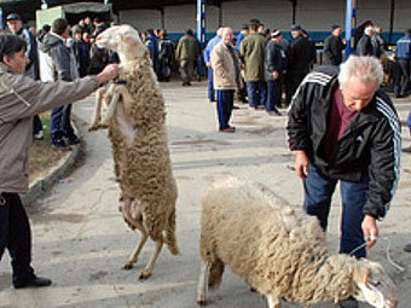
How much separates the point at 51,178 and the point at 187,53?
36.9 feet

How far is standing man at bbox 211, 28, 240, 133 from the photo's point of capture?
954 centimetres

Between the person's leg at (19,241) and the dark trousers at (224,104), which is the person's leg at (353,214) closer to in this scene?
the person's leg at (19,241)

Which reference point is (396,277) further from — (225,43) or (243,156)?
(225,43)

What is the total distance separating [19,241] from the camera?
394cm

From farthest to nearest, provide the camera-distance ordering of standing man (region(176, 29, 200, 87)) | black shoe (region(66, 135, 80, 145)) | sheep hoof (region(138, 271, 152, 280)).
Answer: standing man (region(176, 29, 200, 87)), black shoe (region(66, 135, 80, 145)), sheep hoof (region(138, 271, 152, 280))

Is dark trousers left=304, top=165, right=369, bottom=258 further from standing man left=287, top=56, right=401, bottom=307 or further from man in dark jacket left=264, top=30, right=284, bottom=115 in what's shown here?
man in dark jacket left=264, top=30, right=284, bottom=115

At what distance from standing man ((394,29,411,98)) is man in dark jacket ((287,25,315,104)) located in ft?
10.2

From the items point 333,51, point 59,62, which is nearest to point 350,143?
point 59,62

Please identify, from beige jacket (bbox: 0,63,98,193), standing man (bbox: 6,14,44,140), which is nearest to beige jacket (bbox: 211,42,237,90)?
standing man (bbox: 6,14,44,140)

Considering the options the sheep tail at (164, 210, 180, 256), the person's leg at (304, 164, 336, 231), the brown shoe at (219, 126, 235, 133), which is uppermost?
the person's leg at (304, 164, 336, 231)

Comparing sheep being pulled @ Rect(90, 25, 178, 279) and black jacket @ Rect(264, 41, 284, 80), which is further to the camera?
black jacket @ Rect(264, 41, 284, 80)

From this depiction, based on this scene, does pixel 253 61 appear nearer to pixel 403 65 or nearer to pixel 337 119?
pixel 403 65

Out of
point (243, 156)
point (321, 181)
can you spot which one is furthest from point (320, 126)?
point (243, 156)

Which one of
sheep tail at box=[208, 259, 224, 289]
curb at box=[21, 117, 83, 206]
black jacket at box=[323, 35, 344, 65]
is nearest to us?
sheep tail at box=[208, 259, 224, 289]
